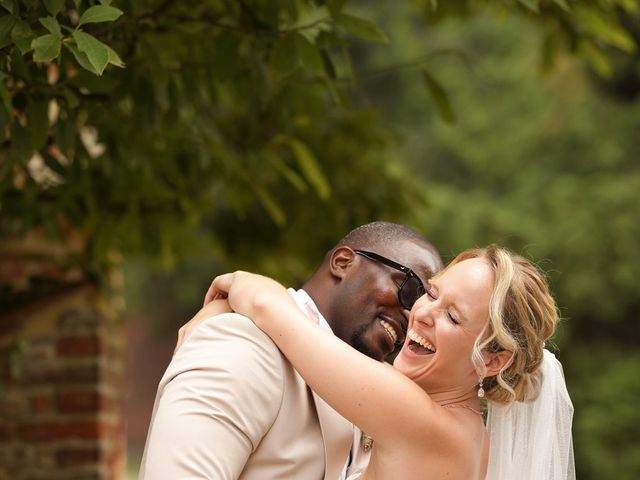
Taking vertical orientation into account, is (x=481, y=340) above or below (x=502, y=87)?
above

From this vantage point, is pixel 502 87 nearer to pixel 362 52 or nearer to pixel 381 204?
pixel 362 52

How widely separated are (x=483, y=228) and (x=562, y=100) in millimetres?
1920

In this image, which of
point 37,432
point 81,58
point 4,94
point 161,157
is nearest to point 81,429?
point 37,432

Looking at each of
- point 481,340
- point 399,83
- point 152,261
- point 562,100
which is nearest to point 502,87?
point 562,100

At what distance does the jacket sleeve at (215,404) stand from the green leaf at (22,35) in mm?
767

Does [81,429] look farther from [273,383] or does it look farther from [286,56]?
[273,383]

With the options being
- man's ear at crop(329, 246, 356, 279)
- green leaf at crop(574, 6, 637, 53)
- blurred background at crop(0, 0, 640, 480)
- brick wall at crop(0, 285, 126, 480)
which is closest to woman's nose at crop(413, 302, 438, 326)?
man's ear at crop(329, 246, 356, 279)

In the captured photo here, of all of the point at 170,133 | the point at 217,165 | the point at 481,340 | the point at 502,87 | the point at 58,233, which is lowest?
the point at 502,87

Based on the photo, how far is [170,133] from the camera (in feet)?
13.7

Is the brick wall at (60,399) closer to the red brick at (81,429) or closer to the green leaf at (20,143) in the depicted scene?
the red brick at (81,429)

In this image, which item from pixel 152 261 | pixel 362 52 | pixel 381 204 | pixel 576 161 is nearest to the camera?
pixel 152 261

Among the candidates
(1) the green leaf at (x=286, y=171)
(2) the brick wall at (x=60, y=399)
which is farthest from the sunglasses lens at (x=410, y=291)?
(2) the brick wall at (x=60, y=399)

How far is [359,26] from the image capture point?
3.39m

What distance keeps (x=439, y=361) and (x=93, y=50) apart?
1.11m
